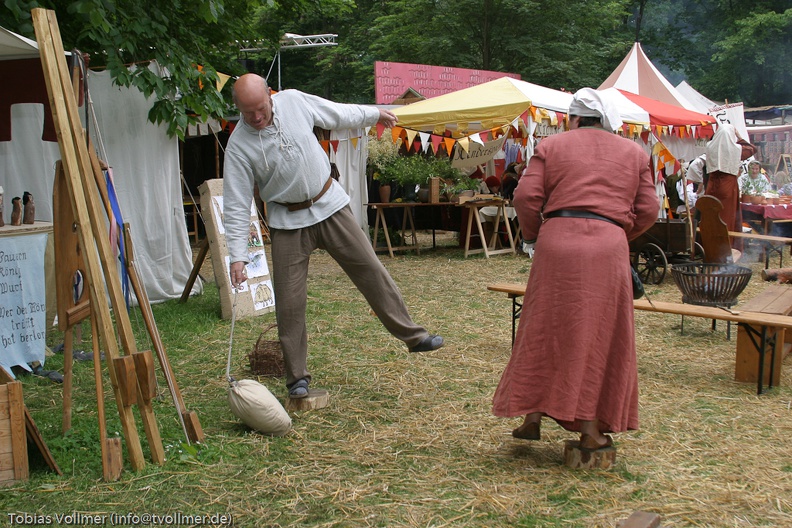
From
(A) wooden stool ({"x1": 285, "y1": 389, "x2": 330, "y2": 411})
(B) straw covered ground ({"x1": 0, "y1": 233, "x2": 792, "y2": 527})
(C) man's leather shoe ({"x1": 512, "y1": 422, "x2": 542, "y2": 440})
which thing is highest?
(C) man's leather shoe ({"x1": 512, "y1": 422, "x2": 542, "y2": 440})

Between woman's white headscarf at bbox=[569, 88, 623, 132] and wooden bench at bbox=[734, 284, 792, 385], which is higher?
woman's white headscarf at bbox=[569, 88, 623, 132]

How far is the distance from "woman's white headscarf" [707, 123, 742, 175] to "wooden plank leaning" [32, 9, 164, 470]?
7914 mm

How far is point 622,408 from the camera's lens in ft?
10.7

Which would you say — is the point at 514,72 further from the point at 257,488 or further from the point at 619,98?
the point at 257,488

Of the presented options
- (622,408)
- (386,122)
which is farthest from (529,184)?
(386,122)

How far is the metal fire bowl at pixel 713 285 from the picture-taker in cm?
548

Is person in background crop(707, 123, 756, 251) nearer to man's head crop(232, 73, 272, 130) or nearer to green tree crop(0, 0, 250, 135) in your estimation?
green tree crop(0, 0, 250, 135)

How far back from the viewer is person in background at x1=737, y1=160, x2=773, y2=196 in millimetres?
11844

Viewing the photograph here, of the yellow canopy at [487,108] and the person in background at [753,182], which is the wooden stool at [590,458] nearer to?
the yellow canopy at [487,108]

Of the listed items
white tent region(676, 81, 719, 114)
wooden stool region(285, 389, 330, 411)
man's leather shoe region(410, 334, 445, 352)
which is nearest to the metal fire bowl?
man's leather shoe region(410, 334, 445, 352)

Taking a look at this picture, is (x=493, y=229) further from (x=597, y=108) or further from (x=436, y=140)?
(x=597, y=108)

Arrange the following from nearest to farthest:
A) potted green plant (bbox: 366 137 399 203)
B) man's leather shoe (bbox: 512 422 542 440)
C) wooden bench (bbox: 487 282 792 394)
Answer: man's leather shoe (bbox: 512 422 542 440) → wooden bench (bbox: 487 282 792 394) → potted green plant (bbox: 366 137 399 203)

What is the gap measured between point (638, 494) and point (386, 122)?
2524mm

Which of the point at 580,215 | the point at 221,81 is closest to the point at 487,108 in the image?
the point at 221,81
